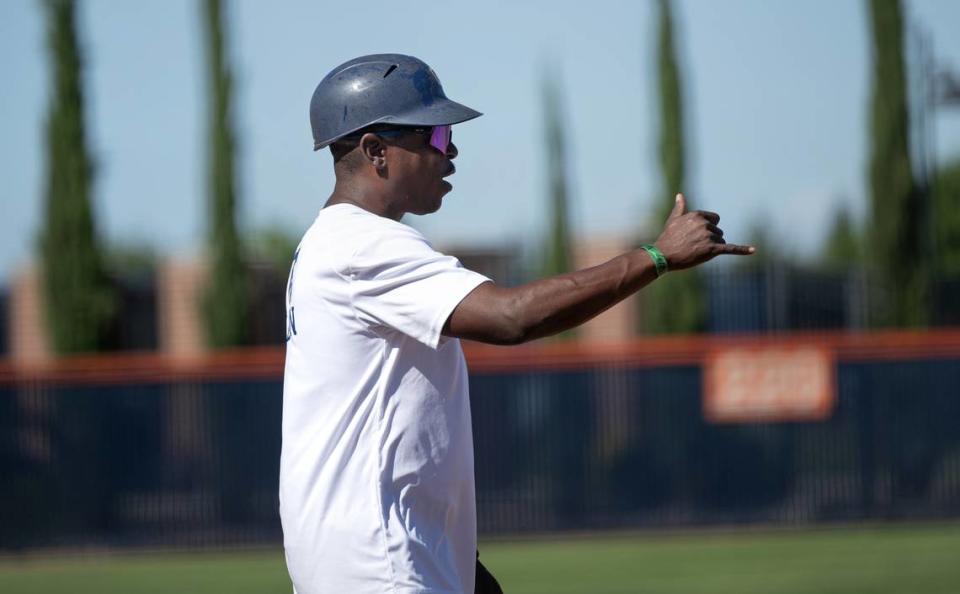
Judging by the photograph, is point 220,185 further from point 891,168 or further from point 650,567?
point 650,567

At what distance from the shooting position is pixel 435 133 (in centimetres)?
367

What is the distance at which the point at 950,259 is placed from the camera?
63.1 meters

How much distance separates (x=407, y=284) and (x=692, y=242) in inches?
25.2

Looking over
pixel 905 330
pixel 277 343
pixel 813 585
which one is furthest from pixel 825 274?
pixel 813 585

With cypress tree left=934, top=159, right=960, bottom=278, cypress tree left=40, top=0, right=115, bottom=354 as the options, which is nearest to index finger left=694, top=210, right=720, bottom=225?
cypress tree left=40, top=0, right=115, bottom=354

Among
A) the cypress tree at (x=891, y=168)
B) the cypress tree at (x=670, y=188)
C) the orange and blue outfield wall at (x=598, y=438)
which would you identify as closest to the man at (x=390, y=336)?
the orange and blue outfield wall at (x=598, y=438)

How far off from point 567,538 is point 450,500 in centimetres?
1262

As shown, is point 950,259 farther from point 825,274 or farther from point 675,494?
point 675,494

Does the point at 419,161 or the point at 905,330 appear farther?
the point at 905,330

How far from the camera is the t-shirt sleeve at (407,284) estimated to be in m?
3.33

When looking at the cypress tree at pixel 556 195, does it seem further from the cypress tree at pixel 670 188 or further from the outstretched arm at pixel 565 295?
the outstretched arm at pixel 565 295

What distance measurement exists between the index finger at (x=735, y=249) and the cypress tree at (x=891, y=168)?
68.7 feet

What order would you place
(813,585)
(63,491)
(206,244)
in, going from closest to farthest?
1. (813,585)
2. (63,491)
3. (206,244)

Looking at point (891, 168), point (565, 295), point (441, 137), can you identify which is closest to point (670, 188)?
point (891, 168)
